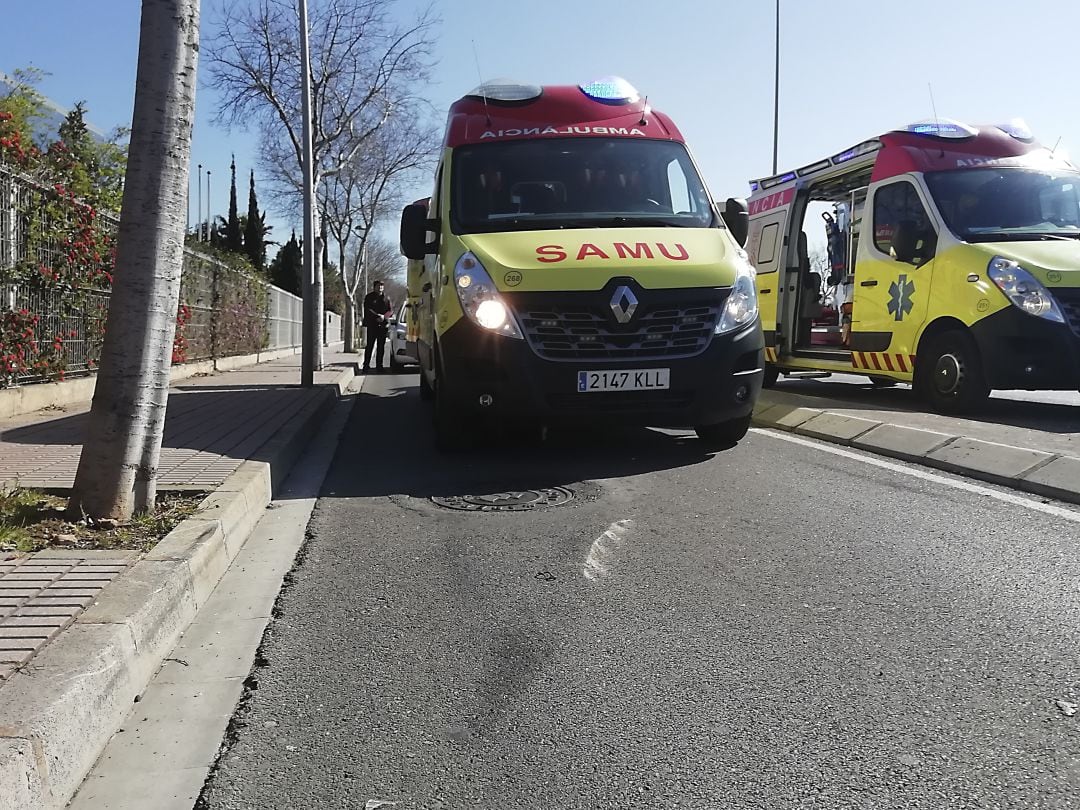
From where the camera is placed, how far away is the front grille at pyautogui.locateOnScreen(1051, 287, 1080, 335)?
811 centimetres

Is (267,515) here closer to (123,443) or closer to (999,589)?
(123,443)

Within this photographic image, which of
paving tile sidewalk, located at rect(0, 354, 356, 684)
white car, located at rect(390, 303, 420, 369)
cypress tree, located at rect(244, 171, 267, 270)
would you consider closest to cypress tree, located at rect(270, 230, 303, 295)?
cypress tree, located at rect(244, 171, 267, 270)

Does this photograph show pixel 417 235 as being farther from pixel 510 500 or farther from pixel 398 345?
pixel 398 345

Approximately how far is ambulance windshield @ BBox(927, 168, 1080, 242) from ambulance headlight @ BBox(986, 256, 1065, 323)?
0.56 metres

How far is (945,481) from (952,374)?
343 centimetres

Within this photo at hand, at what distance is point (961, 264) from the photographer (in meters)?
8.64

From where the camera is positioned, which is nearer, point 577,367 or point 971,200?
point 577,367

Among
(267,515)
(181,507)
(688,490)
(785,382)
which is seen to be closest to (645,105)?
(688,490)

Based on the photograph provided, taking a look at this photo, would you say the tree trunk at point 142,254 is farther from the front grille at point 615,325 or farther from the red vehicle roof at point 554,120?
the red vehicle roof at point 554,120

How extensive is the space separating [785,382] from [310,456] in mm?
8689

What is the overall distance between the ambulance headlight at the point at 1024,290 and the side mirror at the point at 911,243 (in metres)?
0.94

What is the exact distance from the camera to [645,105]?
317 inches

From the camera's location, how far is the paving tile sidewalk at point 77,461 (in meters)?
2.93

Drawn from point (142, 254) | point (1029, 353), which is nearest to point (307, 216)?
point (1029, 353)
